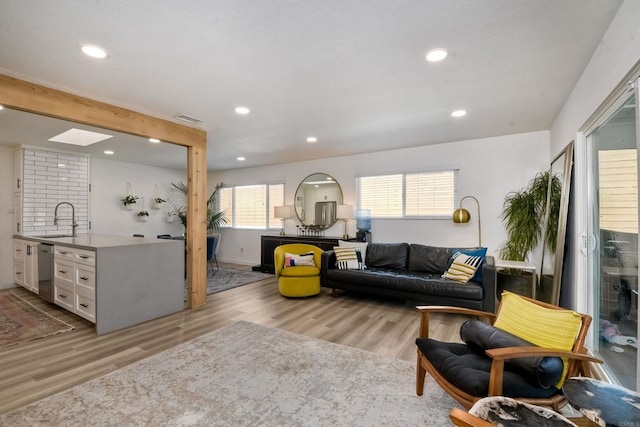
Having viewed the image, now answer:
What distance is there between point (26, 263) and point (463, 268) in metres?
6.50

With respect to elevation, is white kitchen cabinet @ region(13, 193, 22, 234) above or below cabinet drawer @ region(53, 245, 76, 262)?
above

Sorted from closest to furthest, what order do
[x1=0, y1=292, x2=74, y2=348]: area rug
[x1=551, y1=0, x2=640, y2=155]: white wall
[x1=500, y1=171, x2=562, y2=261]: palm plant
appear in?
[x1=551, y1=0, x2=640, y2=155]: white wall < [x1=0, y1=292, x2=74, y2=348]: area rug < [x1=500, y1=171, x2=562, y2=261]: palm plant

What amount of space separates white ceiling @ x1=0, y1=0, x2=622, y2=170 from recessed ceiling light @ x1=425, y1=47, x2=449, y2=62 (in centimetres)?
5

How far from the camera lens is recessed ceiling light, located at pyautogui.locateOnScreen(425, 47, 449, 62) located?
216 centimetres

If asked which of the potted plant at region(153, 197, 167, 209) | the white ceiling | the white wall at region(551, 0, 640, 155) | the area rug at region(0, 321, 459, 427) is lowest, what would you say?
the area rug at region(0, 321, 459, 427)

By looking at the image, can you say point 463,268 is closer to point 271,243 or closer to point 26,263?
point 271,243

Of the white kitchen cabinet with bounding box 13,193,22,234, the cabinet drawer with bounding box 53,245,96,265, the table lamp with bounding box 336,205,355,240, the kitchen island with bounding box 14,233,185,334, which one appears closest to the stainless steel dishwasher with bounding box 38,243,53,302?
the kitchen island with bounding box 14,233,185,334

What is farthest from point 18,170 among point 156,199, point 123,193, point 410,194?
point 410,194

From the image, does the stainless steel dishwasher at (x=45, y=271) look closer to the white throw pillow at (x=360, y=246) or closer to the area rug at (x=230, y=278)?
the area rug at (x=230, y=278)

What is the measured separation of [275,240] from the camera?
20.9 feet

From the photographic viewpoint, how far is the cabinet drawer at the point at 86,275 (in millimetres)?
3135

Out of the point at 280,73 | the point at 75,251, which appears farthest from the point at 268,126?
the point at 75,251

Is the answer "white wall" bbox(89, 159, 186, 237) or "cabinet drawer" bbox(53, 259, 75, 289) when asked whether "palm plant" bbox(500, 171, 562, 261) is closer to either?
"cabinet drawer" bbox(53, 259, 75, 289)

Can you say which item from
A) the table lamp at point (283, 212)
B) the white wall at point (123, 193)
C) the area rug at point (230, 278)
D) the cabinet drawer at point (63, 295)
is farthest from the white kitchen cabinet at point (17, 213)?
the table lamp at point (283, 212)
